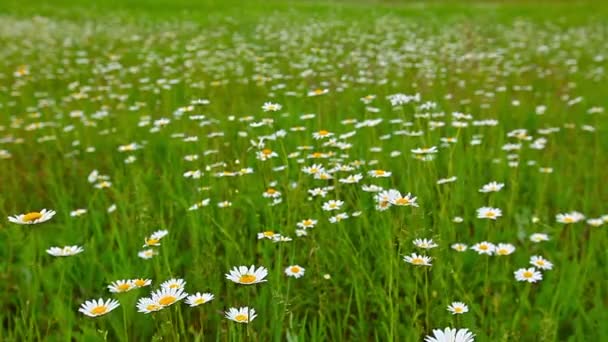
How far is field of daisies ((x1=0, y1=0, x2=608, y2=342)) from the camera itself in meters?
2.00

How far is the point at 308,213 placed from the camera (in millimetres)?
2543

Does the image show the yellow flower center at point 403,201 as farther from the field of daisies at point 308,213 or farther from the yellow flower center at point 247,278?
the yellow flower center at point 247,278

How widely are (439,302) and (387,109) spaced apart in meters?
2.51

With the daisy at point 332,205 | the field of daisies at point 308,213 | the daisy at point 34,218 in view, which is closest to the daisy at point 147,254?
the field of daisies at point 308,213

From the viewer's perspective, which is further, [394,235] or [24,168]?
[24,168]

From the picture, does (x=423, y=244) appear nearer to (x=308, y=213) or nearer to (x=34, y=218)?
→ (x=308, y=213)

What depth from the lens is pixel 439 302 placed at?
2.13m

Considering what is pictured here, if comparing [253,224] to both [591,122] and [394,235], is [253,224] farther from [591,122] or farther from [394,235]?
[591,122]

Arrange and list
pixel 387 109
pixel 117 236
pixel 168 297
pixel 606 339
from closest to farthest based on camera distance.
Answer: pixel 168 297
pixel 606 339
pixel 117 236
pixel 387 109

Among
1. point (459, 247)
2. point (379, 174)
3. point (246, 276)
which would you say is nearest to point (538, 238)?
point (459, 247)

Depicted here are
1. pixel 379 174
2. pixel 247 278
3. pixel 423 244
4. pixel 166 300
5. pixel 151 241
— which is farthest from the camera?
pixel 379 174

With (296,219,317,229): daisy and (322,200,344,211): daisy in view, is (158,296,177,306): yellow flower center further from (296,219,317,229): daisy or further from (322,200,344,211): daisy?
(322,200,344,211): daisy

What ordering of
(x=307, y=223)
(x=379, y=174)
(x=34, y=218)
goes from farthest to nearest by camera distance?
(x=379, y=174)
(x=307, y=223)
(x=34, y=218)

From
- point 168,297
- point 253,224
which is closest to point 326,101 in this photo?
point 253,224
